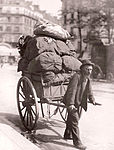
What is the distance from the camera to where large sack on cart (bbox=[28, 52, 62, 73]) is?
6.14 meters

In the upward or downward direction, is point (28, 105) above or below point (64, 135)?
above

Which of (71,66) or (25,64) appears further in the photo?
(25,64)

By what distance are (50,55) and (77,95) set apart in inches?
46.5

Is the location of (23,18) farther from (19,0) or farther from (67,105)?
(67,105)

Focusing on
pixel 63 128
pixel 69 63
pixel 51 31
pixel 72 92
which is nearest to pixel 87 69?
pixel 72 92

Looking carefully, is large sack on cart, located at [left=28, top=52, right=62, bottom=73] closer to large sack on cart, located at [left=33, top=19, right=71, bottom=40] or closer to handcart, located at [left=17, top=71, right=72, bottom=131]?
handcart, located at [left=17, top=71, right=72, bottom=131]

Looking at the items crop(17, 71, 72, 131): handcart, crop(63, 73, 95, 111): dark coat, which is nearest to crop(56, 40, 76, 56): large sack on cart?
crop(17, 71, 72, 131): handcart

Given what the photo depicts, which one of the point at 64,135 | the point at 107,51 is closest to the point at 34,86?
the point at 64,135

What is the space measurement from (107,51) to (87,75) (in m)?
16.4

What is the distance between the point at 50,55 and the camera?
20.6 feet

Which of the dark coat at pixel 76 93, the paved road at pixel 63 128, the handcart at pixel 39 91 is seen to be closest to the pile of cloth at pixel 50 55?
the handcart at pixel 39 91

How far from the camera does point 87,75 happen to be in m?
5.42

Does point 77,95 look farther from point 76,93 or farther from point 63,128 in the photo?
point 63,128

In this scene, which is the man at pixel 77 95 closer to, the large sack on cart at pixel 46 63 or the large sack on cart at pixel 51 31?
the large sack on cart at pixel 46 63
